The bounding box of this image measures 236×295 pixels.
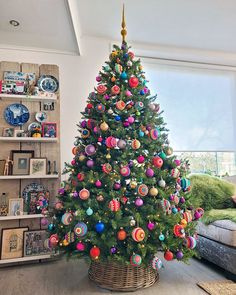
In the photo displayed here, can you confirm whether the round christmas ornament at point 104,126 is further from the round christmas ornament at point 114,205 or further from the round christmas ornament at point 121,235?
the round christmas ornament at point 121,235

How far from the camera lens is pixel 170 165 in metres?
1.88

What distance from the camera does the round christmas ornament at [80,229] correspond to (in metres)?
1.60

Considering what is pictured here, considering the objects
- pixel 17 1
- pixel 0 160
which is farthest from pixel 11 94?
pixel 17 1

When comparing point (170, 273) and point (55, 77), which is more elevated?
point (55, 77)

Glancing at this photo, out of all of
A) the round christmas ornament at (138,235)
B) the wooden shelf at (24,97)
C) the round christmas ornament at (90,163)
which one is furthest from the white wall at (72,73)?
the round christmas ornament at (138,235)

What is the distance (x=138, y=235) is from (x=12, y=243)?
1422mm

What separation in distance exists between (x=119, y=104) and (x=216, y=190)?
1.45 meters

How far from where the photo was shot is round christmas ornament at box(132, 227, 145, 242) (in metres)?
1.57

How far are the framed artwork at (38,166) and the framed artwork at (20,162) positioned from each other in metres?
0.05

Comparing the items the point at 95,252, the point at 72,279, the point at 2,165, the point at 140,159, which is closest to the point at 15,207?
the point at 2,165

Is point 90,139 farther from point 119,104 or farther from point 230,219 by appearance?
point 230,219

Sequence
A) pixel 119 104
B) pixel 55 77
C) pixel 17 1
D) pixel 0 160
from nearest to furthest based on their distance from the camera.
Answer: pixel 119 104 → pixel 17 1 → pixel 0 160 → pixel 55 77

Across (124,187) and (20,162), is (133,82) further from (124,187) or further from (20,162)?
(20,162)

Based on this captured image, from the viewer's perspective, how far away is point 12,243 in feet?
7.75
